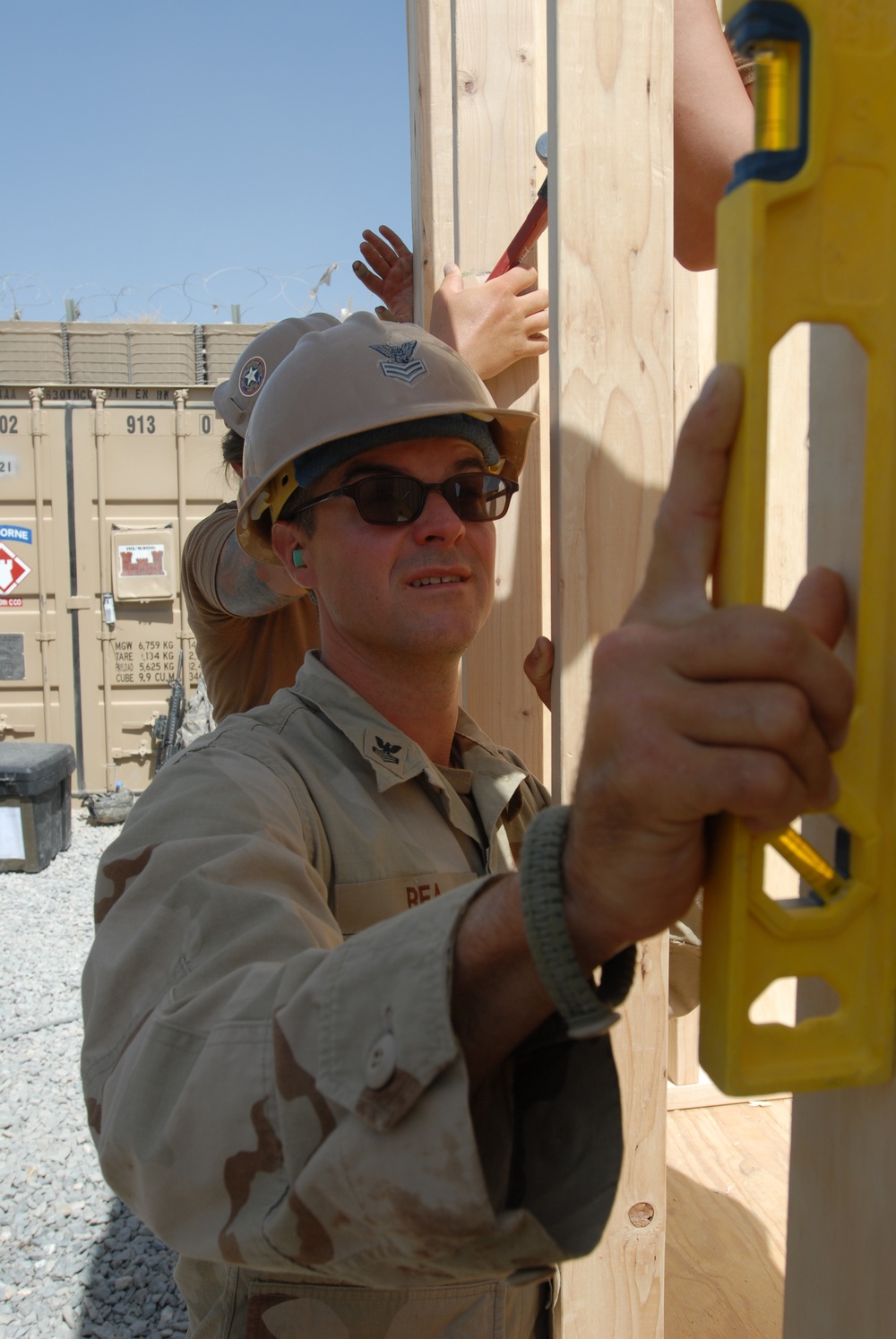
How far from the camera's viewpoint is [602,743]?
65 cm

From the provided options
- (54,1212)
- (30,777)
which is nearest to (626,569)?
(54,1212)

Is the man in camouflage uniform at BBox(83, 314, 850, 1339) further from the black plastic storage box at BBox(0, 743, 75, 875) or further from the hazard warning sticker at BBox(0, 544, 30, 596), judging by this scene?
the hazard warning sticker at BBox(0, 544, 30, 596)

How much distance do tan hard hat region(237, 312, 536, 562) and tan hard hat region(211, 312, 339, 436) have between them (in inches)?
44.3

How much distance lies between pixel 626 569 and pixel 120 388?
8.96 meters

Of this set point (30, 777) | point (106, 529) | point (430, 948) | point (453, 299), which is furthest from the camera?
point (106, 529)

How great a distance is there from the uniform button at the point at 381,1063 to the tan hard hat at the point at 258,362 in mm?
2438

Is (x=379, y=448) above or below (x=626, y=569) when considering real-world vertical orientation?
above

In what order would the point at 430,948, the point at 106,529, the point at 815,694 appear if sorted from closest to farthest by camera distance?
the point at 815,694 < the point at 430,948 < the point at 106,529

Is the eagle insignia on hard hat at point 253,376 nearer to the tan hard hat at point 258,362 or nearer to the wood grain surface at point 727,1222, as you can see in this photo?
the tan hard hat at point 258,362

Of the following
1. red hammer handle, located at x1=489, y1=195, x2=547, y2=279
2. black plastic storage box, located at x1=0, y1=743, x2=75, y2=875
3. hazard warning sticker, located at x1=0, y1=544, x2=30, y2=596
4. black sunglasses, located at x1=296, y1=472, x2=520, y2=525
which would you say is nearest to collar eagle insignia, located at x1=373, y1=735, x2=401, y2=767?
black sunglasses, located at x1=296, y1=472, x2=520, y2=525

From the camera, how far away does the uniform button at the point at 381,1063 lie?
711 millimetres

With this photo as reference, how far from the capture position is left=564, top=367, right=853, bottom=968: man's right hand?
59 centimetres

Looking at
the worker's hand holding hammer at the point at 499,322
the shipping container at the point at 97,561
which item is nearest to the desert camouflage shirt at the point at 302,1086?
the worker's hand holding hammer at the point at 499,322

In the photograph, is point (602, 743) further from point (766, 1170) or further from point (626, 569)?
point (766, 1170)
